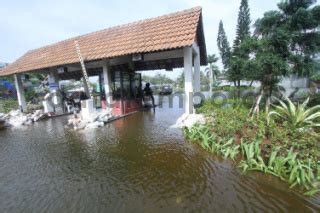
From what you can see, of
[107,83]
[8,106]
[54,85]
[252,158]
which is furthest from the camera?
[8,106]

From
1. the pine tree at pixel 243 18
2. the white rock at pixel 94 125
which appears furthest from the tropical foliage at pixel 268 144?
the pine tree at pixel 243 18

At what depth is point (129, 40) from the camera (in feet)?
29.5

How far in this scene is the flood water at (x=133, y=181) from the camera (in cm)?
291

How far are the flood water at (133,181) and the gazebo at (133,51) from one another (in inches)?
136

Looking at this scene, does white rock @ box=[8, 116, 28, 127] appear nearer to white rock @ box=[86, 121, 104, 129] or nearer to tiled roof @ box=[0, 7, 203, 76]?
tiled roof @ box=[0, 7, 203, 76]

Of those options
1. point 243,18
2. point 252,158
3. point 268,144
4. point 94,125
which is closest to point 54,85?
point 94,125

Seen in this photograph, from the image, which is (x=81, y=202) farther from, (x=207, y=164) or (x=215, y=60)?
(x=215, y=60)

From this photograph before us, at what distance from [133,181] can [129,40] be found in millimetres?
7017

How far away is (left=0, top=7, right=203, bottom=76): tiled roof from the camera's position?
7469 millimetres

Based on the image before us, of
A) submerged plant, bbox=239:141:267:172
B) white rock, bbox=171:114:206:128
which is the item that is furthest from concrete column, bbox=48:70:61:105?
submerged plant, bbox=239:141:267:172

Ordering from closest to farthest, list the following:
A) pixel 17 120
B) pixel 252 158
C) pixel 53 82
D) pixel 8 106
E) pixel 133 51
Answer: pixel 252 158 → pixel 133 51 → pixel 17 120 → pixel 53 82 → pixel 8 106

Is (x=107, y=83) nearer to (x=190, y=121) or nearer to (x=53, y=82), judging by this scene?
(x=53, y=82)

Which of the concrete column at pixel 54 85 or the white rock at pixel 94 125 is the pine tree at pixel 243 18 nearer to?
the concrete column at pixel 54 85

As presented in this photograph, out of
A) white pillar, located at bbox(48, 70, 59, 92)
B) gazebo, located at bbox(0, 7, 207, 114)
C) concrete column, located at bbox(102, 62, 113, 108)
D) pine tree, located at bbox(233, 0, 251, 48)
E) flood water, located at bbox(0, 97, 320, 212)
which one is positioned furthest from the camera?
pine tree, located at bbox(233, 0, 251, 48)
